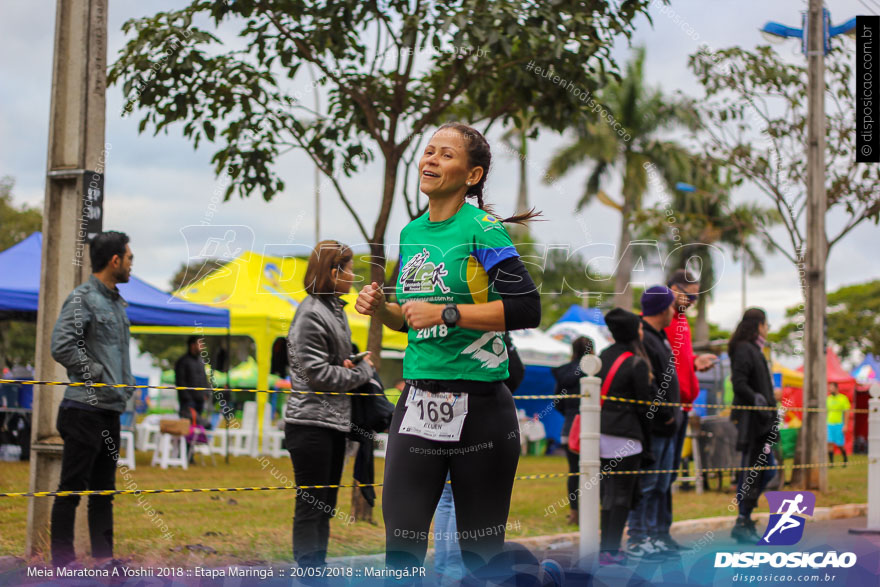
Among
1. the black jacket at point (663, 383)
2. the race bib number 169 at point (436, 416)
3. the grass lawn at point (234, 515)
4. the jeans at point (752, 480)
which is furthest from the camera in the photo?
the jeans at point (752, 480)

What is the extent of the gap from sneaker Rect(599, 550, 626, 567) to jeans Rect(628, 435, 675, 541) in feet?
1.92

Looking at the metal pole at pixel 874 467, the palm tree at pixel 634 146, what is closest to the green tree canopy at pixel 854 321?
the palm tree at pixel 634 146

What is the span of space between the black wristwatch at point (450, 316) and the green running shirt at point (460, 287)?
0.27ft

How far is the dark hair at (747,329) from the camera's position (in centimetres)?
791

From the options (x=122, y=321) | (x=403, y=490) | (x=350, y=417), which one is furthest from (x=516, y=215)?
(x=122, y=321)

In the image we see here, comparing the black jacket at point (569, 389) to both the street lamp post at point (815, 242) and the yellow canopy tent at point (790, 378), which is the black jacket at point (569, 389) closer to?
the street lamp post at point (815, 242)

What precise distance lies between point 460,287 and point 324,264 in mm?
1863

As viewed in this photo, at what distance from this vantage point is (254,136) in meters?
7.02

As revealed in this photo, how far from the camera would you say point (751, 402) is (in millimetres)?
7840

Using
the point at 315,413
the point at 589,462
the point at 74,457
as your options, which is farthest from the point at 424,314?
the point at 589,462

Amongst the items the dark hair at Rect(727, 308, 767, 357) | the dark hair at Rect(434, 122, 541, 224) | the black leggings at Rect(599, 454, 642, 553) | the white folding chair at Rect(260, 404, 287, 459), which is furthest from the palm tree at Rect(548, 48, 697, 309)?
the dark hair at Rect(434, 122, 541, 224)

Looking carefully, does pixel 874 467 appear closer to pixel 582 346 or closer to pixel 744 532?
pixel 744 532

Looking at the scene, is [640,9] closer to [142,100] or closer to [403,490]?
[142,100]

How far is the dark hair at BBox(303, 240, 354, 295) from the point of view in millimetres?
4523
